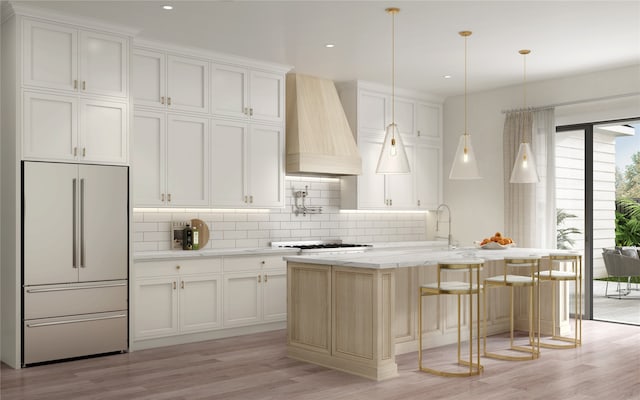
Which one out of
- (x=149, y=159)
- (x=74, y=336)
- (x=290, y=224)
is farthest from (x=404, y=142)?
(x=74, y=336)

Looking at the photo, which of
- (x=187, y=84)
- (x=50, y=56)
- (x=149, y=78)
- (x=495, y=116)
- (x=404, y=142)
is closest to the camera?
(x=50, y=56)

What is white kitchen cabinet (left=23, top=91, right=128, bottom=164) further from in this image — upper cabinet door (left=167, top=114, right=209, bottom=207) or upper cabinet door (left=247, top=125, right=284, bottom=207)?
upper cabinet door (left=247, top=125, right=284, bottom=207)

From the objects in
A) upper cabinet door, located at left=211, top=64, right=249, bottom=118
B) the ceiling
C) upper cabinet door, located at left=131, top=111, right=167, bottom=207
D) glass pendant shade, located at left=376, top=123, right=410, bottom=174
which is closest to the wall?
the ceiling

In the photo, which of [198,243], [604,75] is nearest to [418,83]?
[604,75]

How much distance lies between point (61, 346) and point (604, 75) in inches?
259

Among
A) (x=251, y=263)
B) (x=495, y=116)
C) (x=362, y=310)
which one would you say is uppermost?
(x=495, y=116)

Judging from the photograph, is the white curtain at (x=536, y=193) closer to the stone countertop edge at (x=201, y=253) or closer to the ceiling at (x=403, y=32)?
the ceiling at (x=403, y=32)

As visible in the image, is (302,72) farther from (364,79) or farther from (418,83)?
(418,83)

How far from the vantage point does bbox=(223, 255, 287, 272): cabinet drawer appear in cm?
671

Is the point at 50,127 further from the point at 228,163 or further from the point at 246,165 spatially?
the point at 246,165

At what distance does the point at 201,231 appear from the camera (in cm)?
699

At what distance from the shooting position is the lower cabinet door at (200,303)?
6359mm

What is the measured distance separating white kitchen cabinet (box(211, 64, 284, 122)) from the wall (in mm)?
2992

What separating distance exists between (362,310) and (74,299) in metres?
2.55
